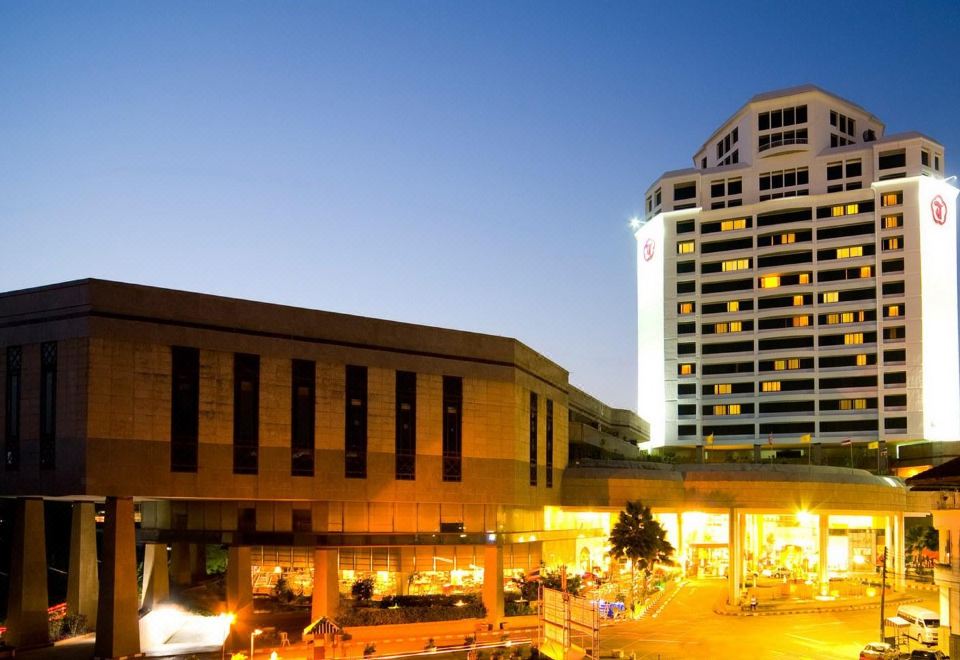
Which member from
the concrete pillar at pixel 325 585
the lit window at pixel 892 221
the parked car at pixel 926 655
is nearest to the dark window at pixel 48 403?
the concrete pillar at pixel 325 585

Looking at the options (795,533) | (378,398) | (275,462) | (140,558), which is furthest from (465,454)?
(140,558)

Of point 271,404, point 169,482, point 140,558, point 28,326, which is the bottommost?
point 140,558

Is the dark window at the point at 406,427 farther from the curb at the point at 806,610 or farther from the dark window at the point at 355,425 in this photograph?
the curb at the point at 806,610

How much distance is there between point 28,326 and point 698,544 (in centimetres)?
7217

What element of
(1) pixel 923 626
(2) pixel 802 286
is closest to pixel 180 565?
(1) pixel 923 626

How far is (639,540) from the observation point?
77125 millimetres

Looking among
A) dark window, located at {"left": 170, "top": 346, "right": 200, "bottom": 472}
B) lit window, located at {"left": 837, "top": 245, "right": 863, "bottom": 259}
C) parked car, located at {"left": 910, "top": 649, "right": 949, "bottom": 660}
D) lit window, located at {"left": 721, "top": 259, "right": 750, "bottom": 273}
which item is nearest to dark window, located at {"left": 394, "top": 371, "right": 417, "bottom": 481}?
dark window, located at {"left": 170, "top": 346, "right": 200, "bottom": 472}

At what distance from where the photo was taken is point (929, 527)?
11688 cm

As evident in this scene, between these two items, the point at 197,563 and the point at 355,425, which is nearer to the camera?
the point at 355,425

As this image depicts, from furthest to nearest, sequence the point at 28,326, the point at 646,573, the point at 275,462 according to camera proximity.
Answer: the point at 646,573
the point at 275,462
the point at 28,326

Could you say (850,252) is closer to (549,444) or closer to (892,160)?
(892,160)

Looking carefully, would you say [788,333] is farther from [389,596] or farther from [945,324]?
[389,596]

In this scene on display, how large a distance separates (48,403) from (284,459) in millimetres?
14048

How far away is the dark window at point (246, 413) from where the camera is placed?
5953 centimetres
